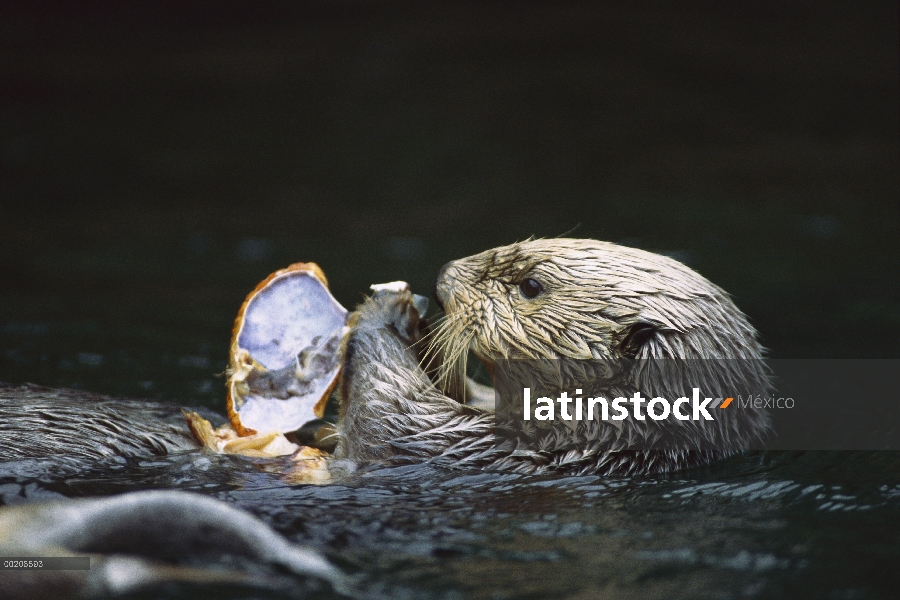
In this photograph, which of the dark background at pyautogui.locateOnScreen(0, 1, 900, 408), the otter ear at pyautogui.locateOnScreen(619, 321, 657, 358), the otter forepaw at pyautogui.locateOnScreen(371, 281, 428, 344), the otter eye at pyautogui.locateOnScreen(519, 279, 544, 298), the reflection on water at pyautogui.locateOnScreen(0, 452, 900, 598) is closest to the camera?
the reflection on water at pyautogui.locateOnScreen(0, 452, 900, 598)

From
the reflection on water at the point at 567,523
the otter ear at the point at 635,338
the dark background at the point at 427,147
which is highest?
the dark background at the point at 427,147

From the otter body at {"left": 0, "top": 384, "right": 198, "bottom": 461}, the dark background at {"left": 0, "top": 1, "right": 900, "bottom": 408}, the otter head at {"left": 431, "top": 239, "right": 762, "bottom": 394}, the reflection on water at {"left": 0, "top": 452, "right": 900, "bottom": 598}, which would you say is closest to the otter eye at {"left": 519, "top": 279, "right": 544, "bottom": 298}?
the otter head at {"left": 431, "top": 239, "right": 762, "bottom": 394}

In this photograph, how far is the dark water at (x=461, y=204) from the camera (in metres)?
3.18

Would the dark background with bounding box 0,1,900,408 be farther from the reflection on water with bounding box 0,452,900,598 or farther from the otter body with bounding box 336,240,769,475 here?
the reflection on water with bounding box 0,452,900,598

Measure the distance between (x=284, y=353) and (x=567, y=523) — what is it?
143cm

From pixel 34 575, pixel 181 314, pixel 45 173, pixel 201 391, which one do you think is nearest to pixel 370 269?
pixel 181 314

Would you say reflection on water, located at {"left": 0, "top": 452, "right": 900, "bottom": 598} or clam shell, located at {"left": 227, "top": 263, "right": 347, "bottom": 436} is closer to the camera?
reflection on water, located at {"left": 0, "top": 452, "right": 900, "bottom": 598}

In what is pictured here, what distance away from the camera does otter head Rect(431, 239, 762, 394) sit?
3.58 m

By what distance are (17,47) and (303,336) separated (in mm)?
8203

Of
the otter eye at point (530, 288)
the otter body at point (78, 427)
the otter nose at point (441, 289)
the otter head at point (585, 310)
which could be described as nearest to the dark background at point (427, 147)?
the otter body at point (78, 427)

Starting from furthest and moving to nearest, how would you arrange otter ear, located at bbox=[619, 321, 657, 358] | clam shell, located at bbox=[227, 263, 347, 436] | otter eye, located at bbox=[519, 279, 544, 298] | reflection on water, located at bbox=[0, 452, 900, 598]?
clam shell, located at bbox=[227, 263, 347, 436] → otter eye, located at bbox=[519, 279, 544, 298] → otter ear, located at bbox=[619, 321, 657, 358] → reflection on water, located at bbox=[0, 452, 900, 598]

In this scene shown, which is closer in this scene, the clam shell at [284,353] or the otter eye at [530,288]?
the otter eye at [530,288]

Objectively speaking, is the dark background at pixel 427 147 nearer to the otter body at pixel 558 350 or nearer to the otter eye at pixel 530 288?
the otter body at pixel 558 350

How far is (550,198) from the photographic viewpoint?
30.0 feet
